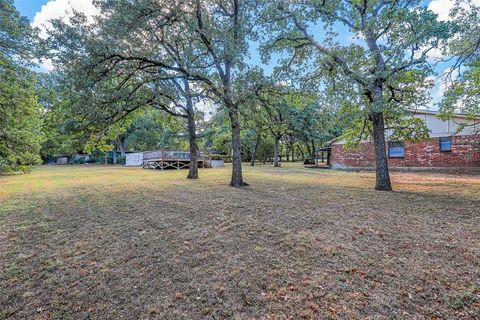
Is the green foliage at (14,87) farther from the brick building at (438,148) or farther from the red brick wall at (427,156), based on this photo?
the red brick wall at (427,156)

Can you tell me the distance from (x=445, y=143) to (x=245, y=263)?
1943cm

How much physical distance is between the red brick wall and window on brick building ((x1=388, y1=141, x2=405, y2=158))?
271 mm

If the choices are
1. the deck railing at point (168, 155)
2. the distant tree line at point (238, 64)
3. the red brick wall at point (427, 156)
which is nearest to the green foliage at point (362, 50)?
the distant tree line at point (238, 64)

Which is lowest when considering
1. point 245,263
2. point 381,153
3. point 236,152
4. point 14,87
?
point 245,263

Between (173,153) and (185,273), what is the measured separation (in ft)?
71.4

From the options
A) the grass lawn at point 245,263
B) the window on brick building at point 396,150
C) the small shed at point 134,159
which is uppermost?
the window on brick building at point 396,150

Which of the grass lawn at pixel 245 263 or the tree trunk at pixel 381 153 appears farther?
the tree trunk at pixel 381 153

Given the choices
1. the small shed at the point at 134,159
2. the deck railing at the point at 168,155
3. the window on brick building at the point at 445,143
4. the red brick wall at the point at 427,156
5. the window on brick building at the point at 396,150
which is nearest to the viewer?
the red brick wall at the point at 427,156

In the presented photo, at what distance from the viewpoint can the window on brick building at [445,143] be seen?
16.4 meters

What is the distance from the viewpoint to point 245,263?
3.17m

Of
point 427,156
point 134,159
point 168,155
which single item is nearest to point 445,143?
point 427,156

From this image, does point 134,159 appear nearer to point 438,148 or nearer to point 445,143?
point 438,148

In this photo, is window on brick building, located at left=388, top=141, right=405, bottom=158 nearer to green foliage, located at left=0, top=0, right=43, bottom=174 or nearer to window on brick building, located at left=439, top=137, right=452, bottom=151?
window on brick building, located at left=439, top=137, right=452, bottom=151

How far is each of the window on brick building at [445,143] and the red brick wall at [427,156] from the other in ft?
0.59
